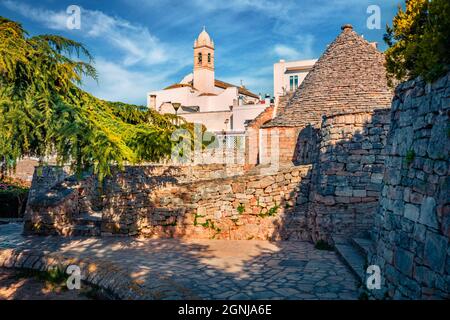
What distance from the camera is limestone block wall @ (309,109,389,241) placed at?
8625mm

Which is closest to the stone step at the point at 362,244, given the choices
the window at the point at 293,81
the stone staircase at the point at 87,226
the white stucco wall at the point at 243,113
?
the stone staircase at the point at 87,226

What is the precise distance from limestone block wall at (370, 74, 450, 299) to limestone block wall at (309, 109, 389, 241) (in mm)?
3562

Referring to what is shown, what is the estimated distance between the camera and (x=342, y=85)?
16.4 m

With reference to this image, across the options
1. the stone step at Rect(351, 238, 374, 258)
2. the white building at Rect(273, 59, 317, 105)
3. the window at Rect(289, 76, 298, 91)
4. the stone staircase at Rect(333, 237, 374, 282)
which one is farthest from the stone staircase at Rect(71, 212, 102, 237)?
the window at Rect(289, 76, 298, 91)

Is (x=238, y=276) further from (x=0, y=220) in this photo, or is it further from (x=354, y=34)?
(x=354, y=34)

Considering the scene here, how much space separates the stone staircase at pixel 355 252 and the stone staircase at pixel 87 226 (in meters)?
7.08

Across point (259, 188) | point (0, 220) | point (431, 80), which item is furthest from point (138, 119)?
point (0, 220)

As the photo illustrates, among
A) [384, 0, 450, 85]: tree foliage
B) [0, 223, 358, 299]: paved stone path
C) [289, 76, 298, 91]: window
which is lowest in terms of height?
[0, 223, 358, 299]: paved stone path

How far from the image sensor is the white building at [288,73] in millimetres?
40375

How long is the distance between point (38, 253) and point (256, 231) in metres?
5.44

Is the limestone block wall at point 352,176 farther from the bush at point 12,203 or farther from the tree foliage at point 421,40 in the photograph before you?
the bush at point 12,203

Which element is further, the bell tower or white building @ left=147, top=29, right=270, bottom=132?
the bell tower

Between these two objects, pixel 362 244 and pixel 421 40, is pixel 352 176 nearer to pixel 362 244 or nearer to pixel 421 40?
pixel 362 244

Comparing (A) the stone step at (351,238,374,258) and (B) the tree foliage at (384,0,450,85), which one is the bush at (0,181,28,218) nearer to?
(A) the stone step at (351,238,374,258)
